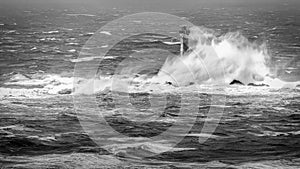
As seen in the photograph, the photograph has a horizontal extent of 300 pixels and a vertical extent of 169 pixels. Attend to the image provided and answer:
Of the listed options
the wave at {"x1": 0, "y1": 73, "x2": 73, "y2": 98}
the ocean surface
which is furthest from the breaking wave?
the wave at {"x1": 0, "y1": 73, "x2": 73, "y2": 98}

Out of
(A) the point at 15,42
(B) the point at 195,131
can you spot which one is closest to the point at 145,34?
(A) the point at 15,42

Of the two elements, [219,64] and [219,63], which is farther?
[219,63]

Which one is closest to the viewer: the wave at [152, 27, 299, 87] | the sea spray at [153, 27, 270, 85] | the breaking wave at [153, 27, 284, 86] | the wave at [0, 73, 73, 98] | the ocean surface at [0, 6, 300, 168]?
the ocean surface at [0, 6, 300, 168]

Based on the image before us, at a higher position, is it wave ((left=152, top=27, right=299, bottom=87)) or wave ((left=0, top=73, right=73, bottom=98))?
wave ((left=152, top=27, right=299, bottom=87))

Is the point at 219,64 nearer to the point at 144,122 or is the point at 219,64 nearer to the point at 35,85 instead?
the point at 35,85

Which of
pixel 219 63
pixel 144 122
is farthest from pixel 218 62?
pixel 144 122

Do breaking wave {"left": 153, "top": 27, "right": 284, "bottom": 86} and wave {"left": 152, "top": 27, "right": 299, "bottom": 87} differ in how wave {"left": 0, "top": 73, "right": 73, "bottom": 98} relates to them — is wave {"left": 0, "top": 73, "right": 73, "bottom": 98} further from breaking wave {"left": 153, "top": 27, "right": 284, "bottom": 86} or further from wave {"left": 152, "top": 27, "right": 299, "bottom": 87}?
breaking wave {"left": 153, "top": 27, "right": 284, "bottom": 86}

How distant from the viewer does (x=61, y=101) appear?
109 feet

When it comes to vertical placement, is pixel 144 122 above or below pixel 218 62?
below

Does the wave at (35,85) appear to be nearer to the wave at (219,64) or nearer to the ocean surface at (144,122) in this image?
the ocean surface at (144,122)

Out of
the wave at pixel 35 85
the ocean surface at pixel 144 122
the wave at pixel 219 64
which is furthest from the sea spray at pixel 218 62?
the wave at pixel 35 85

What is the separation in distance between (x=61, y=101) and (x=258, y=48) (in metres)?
20.2

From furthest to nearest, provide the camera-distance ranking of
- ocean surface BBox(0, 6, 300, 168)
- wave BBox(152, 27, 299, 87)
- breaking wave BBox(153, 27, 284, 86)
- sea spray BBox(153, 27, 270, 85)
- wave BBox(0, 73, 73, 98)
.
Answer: sea spray BBox(153, 27, 270, 85) < breaking wave BBox(153, 27, 284, 86) < wave BBox(152, 27, 299, 87) < wave BBox(0, 73, 73, 98) < ocean surface BBox(0, 6, 300, 168)

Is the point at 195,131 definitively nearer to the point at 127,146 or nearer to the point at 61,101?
the point at 127,146
